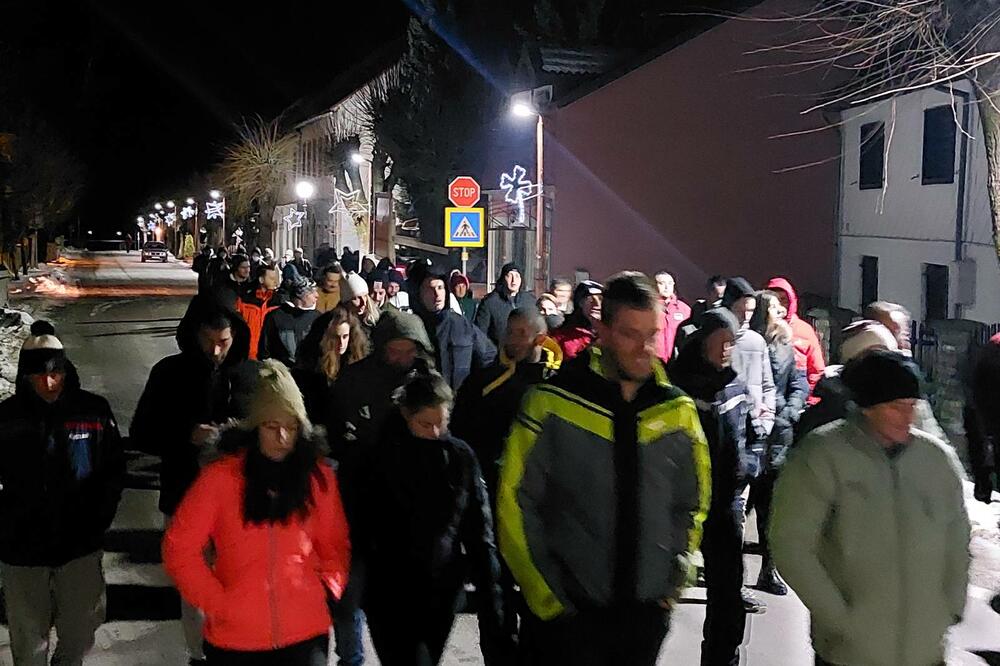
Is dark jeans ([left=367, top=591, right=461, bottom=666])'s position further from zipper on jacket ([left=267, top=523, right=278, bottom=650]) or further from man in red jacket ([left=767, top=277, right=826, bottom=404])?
man in red jacket ([left=767, top=277, right=826, bottom=404])

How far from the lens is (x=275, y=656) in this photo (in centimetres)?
378

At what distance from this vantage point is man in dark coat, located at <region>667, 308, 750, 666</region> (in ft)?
16.7

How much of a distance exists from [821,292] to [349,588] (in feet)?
58.3

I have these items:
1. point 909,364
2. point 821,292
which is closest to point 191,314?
point 909,364

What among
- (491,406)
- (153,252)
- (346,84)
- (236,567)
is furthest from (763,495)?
(153,252)

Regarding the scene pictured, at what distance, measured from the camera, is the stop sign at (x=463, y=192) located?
59.9 ft

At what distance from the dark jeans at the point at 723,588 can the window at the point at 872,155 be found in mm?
14553

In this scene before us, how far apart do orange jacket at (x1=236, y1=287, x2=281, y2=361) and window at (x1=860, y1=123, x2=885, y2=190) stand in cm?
1204

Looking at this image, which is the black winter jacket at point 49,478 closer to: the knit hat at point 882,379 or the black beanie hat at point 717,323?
the black beanie hat at point 717,323

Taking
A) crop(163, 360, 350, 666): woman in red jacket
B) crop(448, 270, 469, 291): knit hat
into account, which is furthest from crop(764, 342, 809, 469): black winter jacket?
crop(448, 270, 469, 291): knit hat

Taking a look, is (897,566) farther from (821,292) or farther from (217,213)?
(217,213)

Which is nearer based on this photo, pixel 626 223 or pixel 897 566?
pixel 897 566

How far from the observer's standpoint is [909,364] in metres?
3.73

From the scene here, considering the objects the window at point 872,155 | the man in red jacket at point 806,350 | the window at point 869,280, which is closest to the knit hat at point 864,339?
the man in red jacket at point 806,350
